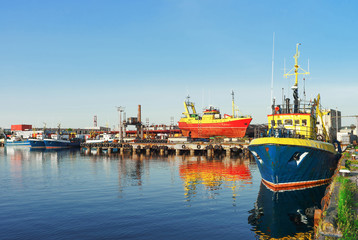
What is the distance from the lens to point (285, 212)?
20891 mm

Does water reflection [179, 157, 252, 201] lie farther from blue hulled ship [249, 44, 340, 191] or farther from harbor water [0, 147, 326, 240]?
blue hulled ship [249, 44, 340, 191]

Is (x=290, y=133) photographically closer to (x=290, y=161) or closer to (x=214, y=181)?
(x=290, y=161)

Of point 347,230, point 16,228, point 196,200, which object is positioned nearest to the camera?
point 347,230

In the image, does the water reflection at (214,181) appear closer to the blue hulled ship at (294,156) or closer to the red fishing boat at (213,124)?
the blue hulled ship at (294,156)

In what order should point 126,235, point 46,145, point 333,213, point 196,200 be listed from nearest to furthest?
point 333,213, point 126,235, point 196,200, point 46,145

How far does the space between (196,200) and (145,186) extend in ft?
29.8

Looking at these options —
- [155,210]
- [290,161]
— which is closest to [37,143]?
[155,210]

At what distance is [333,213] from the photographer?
1245 centimetres

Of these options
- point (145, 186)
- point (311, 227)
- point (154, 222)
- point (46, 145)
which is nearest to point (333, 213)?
point (311, 227)

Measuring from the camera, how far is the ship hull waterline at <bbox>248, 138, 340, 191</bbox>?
23453 millimetres

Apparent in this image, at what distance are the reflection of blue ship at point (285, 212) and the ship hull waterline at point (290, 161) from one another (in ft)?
2.94

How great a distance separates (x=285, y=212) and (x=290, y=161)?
15.9ft

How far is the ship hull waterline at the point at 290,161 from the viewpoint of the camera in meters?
23.5

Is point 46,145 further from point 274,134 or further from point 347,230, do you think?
point 347,230
